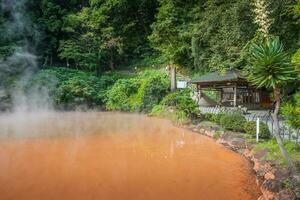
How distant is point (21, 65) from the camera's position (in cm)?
3142

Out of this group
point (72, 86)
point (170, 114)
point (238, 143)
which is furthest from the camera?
point (72, 86)

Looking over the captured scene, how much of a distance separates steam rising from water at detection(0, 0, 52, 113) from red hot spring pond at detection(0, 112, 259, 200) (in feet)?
37.8

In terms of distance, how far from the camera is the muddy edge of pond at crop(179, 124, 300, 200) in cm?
702

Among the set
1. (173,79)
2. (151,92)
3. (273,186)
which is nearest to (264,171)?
(273,186)

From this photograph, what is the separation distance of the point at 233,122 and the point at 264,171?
5.43 meters

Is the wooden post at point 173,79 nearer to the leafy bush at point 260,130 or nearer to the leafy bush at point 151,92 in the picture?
the leafy bush at point 151,92

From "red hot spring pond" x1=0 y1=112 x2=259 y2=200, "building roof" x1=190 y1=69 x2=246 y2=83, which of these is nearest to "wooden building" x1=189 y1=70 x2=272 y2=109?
"building roof" x1=190 y1=69 x2=246 y2=83

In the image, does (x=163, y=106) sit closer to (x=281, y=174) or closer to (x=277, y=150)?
(x=277, y=150)

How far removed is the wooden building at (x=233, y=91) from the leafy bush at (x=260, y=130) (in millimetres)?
8152

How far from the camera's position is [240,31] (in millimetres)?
16016

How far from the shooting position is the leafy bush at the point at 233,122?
14070 millimetres

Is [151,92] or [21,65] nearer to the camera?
[151,92]

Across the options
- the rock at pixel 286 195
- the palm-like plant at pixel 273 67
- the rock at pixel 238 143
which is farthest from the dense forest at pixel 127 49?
the rock at pixel 286 195

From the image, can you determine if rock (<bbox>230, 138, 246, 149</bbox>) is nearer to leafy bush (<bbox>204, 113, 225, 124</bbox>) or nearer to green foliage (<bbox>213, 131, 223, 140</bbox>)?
green foliage (<bbox>213, 131, 223, 140</bbox>)
